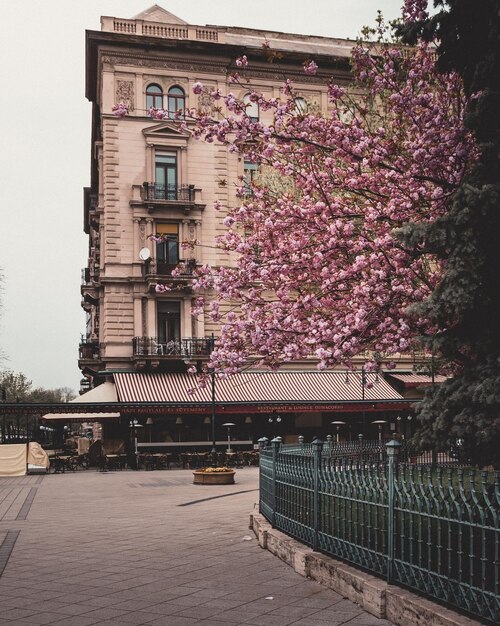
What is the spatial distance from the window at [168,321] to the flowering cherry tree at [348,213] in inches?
833

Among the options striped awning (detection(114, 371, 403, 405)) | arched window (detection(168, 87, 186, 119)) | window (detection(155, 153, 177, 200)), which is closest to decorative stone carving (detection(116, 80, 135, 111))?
arched window (detection(168, 87, 186, 119))

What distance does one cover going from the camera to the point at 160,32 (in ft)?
119

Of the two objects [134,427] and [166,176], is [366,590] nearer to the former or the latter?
[134,427]

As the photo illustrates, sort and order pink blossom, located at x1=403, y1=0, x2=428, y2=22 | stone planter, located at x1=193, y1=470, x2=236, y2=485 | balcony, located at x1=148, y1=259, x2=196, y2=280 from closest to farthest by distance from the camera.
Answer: pink blossom, located at x1=403, y1=0, x2=428, y2=22, stone planter, located at x1=193, y1=470, x2=236, y2=485, balcony, located at x1=148, y1=259, x2=196, y2=280

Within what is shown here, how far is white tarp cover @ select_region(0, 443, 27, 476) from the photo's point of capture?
30781mm

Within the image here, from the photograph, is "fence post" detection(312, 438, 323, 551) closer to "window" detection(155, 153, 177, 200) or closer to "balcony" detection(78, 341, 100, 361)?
"window" detection(155, 153, 177, 200)

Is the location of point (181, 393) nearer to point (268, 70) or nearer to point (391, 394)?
point (391, 394)

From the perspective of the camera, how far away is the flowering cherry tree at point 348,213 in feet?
36.2

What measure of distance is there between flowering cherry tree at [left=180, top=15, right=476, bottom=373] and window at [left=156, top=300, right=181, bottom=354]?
21.2 meters

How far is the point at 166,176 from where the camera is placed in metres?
35.8

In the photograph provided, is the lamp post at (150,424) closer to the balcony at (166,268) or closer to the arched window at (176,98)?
the balcony at (166,268)

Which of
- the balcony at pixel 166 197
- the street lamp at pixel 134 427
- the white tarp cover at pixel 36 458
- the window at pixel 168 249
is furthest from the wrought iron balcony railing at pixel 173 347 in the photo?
→ the balcony at pixel 166 197

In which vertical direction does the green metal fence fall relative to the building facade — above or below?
below

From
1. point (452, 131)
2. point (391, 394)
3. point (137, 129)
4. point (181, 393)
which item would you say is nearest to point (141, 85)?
point (137, 129)
